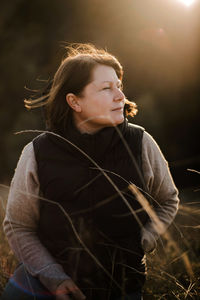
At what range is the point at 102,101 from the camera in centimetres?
176

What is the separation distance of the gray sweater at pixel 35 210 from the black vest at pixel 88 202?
4 cm

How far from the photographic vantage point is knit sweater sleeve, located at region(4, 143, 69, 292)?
170cm

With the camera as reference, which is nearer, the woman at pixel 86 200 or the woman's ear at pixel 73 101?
the woman at pixel 86 200

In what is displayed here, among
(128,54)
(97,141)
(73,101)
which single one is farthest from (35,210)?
(128,54)

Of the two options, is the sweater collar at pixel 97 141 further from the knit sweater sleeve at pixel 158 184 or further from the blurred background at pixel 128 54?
the blurred background at pixel 128 54

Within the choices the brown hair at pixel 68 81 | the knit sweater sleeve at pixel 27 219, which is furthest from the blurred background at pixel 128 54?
the knit sweater sleeve at pixel 27 219

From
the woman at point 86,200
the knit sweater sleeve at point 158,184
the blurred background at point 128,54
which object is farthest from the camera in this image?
the blurred background at point 128,54

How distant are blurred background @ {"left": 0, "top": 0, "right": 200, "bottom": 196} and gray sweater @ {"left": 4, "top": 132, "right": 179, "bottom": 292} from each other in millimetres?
2603

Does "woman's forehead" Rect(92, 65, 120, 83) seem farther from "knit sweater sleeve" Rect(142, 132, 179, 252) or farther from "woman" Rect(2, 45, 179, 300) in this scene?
"knit sweater sleeve" Rect(142, 132, 179, 252)

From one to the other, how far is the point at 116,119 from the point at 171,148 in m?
3.20

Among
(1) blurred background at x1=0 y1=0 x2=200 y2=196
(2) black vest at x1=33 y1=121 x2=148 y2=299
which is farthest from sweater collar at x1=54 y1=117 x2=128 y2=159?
(1) blurred background at x1=0 y1=0 x2=200 y2=196

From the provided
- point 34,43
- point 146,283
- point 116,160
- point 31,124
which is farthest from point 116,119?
point 34,43

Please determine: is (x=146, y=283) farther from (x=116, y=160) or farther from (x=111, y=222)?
(x=116, y=160)

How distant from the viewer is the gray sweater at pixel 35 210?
5.55 ft
